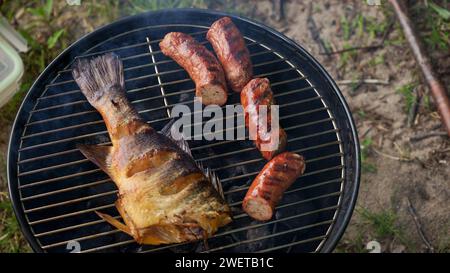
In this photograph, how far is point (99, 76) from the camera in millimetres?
3629

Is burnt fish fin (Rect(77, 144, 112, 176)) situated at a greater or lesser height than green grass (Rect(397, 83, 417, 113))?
lesser

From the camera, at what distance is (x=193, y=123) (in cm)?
364

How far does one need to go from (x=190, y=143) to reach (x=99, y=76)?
2.66 feet

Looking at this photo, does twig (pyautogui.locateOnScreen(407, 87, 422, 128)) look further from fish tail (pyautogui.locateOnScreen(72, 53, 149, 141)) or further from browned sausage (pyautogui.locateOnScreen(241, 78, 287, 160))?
fish tail (pyautogui.locateOnScreen(72, 53, 149, 141))

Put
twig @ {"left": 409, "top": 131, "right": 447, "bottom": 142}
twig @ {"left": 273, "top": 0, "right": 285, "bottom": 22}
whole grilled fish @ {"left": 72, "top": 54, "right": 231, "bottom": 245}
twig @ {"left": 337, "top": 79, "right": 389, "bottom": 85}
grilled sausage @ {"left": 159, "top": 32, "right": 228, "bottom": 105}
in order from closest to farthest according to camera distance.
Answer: whole grilled fish @ {"left": 72, "top": 54, "right": 231, "bottom": 245}, grilled sausage @ {"left": 159, "top": 32, "right": 228, "bottom": 105}, twig @ {"left": 409, "top": 131, "right": 447, "bottom": 142}, twig @ {"left": 337, "top": 79, "right": 389, "bottom": 85}, twig @ {"left": 273, "top": 0, "right": 285, "bottom": 22}

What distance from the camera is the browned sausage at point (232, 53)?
364 centimetres

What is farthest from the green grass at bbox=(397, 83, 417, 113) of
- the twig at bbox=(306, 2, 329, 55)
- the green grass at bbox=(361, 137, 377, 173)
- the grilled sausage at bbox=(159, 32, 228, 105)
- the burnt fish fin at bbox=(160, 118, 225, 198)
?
the burnt fish fin at bbox=(160, 118, 225, 198)

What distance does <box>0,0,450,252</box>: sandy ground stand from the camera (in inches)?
174

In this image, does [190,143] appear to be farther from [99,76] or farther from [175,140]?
[99,76]

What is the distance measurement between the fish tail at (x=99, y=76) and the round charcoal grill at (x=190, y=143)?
5.5 inches

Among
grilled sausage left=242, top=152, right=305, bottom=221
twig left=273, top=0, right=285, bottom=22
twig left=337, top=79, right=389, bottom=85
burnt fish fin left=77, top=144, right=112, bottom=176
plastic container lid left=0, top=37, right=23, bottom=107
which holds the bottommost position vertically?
grilled sausage left=242, top=152, right=305, bottom=221

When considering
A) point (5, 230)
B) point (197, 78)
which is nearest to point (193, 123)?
point (197, 78)
